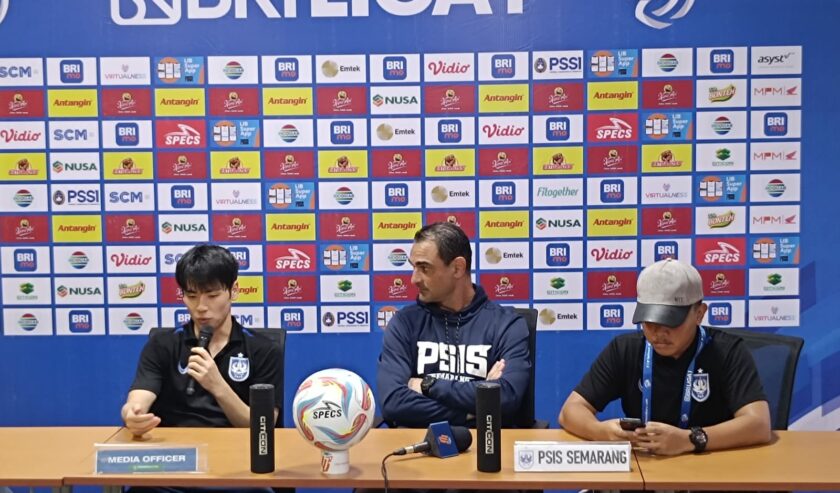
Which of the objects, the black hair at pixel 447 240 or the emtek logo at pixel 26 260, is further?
the emtek logo at pixel 26 260

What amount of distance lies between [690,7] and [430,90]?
129cm

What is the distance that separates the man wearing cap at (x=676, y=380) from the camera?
258 centimetres

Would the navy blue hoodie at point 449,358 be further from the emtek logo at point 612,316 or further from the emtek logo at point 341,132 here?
the emtek logo at point 341,132

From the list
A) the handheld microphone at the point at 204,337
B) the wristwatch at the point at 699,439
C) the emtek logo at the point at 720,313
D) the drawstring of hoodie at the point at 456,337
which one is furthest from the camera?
the emtek logo at the point at 720,313

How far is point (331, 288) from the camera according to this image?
4254 mm

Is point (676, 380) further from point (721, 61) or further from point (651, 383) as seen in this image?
point (721, 61)

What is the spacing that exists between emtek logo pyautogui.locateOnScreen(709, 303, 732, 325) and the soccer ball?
7.97ft

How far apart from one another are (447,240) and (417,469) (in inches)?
42.6

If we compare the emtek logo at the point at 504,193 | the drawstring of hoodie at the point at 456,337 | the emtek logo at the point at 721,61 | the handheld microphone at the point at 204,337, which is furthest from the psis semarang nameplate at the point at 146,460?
the emtek logo at the point at 721,61

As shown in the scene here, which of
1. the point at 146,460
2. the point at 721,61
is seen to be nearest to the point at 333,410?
the point at 146,460

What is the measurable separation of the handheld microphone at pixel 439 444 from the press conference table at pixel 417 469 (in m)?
0.03

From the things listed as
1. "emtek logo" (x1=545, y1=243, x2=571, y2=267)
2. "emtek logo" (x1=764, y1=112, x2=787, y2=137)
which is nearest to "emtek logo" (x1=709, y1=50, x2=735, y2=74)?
"emtek logo" (x1=764, y1=112, x2=787, y2=137)

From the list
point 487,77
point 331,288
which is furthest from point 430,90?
point 331,288

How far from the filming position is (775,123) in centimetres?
414
